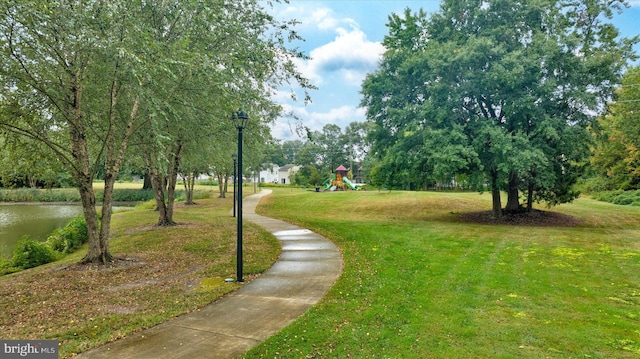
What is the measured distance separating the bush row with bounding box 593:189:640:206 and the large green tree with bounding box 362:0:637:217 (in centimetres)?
1425

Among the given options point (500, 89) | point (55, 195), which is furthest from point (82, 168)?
point (55, 195)

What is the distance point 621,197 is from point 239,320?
34501mm

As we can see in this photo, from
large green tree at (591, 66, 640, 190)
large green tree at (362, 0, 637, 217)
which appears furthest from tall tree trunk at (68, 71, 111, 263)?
large green tree at (591, 66, 640, 190)

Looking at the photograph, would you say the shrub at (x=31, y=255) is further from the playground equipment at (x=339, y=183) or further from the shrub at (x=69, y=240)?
the playground equipment at (x=339, y=183)

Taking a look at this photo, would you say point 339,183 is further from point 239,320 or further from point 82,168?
point 239,320

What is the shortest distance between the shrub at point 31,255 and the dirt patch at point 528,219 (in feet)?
58.0

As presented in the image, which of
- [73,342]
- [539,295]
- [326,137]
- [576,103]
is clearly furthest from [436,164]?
[326,137]

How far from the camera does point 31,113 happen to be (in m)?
8.04

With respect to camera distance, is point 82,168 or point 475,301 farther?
point 82,168

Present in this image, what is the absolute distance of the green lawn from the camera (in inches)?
168

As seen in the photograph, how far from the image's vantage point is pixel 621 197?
28.0 metres

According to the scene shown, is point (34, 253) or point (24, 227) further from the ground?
point (34, 253)

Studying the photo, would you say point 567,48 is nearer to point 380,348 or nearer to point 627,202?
point 380,348

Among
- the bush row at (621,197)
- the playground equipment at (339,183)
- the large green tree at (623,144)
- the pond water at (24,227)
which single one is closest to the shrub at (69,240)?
the pond water at (24,227)
